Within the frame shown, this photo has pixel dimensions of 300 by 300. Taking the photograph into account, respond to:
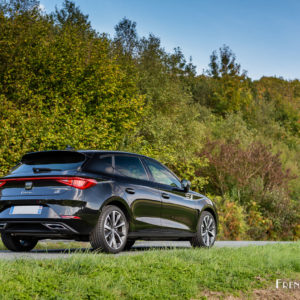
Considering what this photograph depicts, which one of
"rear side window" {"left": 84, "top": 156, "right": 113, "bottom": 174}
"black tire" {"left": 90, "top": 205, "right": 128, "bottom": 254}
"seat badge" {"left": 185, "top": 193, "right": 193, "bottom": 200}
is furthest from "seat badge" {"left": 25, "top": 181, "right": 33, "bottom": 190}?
"seat badge" {"left": 185, "top": 193, "right": 193, "bottom": 200}

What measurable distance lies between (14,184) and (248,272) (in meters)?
4.11

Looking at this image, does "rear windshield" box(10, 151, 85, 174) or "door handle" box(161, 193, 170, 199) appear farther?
"door handle" box(161, 193, 170, 199)

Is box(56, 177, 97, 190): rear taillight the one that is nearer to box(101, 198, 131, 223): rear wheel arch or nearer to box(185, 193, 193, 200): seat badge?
box(101, 198, 131, 223): rear wheel arch

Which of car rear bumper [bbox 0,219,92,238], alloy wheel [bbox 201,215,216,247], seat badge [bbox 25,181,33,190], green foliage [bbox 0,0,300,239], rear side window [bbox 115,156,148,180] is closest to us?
car rear bumper [bbox 0,219,92,238]

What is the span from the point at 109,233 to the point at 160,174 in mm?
2192

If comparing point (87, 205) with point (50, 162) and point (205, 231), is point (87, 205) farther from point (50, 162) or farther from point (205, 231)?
point (205, 231)

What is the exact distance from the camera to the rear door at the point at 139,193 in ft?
30.1

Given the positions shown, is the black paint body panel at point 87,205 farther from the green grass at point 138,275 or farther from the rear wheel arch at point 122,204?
the green grass at point 138,275

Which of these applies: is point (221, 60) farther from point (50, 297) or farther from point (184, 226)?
point (50, 297)

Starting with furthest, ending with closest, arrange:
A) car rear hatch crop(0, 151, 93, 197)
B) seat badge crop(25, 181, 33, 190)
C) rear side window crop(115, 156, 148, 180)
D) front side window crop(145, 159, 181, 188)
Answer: front side window crop(145, 159, 181, 188)
rear side window crop(115, 156, 148, 180)
seat badge crop(25, 181, 33, 190)
car rear hatch crop(0, 151, 93, 197)

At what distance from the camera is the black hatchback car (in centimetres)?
829

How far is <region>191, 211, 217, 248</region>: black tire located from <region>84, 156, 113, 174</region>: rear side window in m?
2.82

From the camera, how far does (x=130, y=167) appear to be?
968cm

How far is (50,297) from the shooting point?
5.08m
